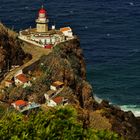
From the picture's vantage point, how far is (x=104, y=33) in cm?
13812

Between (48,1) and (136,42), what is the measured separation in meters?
46.1

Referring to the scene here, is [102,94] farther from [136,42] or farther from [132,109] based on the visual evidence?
[136,42]

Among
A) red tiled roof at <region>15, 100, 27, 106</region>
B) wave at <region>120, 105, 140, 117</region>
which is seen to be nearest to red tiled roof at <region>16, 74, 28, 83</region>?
red tiled roof at <region>15, 100, 27, 106</region>

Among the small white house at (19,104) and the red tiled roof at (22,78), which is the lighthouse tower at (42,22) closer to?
the red tiled roof at (22,78)

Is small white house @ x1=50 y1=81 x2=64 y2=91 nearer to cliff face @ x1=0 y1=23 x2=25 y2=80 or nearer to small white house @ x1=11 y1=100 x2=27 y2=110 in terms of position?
small white house @ x1=11 y1=100 x2=27 y2=110

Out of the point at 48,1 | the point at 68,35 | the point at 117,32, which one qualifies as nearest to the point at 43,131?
the point at 68,35

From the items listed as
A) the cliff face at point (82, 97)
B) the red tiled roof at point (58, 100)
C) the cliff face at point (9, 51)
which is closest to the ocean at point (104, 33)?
the cliff face at point (82, 97)

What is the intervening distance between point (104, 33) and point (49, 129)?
336ft

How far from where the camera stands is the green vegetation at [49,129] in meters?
36.4

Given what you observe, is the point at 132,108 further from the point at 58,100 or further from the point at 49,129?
the point at 49,129

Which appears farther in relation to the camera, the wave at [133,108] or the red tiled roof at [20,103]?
the wave at [133,108]

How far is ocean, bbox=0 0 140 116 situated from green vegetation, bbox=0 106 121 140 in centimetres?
5817

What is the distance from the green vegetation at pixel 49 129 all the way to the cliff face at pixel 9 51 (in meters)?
37.3

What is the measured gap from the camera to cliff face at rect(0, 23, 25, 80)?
75.7 meters
